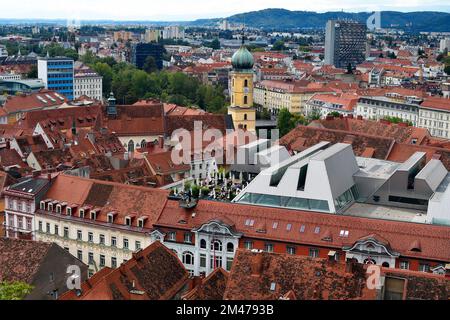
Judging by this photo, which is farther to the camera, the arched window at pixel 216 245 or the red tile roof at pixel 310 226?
the arched window at pixel 216 245

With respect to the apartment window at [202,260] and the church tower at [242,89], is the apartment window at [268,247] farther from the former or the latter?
the church tower at [242,89]

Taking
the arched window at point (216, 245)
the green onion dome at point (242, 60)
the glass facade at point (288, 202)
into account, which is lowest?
the arched window at point (216, 245)

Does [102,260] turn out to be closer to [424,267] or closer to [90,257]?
[90,257]

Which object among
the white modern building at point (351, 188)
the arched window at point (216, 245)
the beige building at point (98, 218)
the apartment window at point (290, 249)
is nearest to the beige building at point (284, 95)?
the white modern building at point (351, 188)

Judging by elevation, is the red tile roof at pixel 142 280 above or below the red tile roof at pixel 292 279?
below

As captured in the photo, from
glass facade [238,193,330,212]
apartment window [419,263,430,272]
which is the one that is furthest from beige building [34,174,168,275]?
apartment window [419,263,430,272]

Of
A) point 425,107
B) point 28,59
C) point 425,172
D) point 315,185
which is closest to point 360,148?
point 425,172

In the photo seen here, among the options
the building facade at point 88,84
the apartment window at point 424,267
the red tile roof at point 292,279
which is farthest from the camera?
the building facade at point 88,84

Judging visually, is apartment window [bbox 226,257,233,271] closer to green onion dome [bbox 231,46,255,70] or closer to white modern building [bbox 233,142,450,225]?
white modern building [bbox 233,142,450,225]
